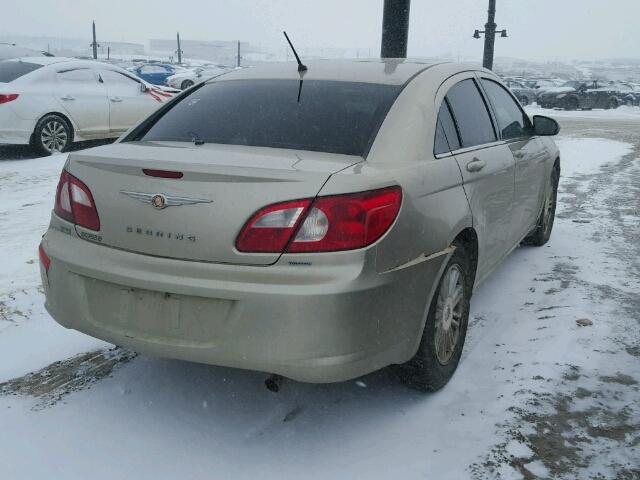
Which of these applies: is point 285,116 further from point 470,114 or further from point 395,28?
point 395,28

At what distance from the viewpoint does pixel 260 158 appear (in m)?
2.59

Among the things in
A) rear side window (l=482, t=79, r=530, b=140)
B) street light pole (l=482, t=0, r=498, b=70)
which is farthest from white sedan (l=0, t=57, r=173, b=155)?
street light pole (l=482, t=0, r=498, b=70)

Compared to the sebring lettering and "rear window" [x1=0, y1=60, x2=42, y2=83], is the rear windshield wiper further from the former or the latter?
"rear window" [x1=0, y1=60, x2=42, y2=83]

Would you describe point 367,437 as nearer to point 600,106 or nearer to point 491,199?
point 491,199

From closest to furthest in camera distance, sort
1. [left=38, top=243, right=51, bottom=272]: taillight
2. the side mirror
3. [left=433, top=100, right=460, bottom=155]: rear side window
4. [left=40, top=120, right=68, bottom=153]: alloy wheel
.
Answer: [left=38, top=243, right=51, bottom=272]: taillight < [left=433, top=100, right=460, bottom=155]: rear side window < the side mirror < [left=40, top=120, right=68, bottom=153]: alloy wheel

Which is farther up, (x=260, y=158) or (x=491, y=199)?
(x=260, y=158)

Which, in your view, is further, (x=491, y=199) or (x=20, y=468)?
(x=491, y=199)

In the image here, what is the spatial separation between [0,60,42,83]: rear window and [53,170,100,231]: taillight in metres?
8.26

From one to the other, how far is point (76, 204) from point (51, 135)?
761 cm

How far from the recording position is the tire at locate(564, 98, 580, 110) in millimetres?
31578

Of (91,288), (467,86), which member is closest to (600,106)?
(467,86)

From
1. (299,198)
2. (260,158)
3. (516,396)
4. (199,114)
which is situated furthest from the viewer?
(199,114)

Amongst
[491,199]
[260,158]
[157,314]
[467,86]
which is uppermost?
[467,86]

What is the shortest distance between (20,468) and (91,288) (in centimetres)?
73
